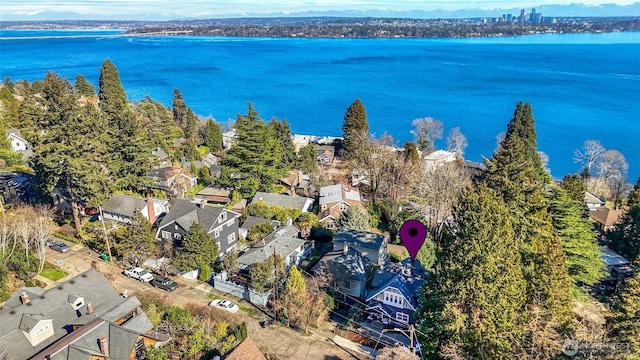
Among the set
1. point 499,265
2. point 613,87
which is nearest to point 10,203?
point 499,265

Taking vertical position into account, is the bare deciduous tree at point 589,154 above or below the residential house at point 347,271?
below

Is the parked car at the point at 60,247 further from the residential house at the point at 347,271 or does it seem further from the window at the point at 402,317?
the window at the point at 402,317

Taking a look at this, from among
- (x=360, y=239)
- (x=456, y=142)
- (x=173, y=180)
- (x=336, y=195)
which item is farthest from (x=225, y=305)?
(x=456, y=142)

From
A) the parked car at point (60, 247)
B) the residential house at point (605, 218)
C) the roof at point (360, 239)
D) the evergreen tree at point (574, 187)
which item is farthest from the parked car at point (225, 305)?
the residential house at point (605, 218)

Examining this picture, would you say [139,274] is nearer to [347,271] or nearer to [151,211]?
[151,211]

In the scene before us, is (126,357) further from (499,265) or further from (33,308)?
(499,265)

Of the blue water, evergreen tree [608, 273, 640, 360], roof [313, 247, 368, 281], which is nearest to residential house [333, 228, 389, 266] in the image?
roof [313, 247, 368, 281]

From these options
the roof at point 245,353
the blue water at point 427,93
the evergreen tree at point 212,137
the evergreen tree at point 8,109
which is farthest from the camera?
the blue water at point 427,93

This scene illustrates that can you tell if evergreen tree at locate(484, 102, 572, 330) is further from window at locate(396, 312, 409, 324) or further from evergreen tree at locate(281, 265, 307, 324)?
evergreen tree at locate(281, 265, 307, 324)
